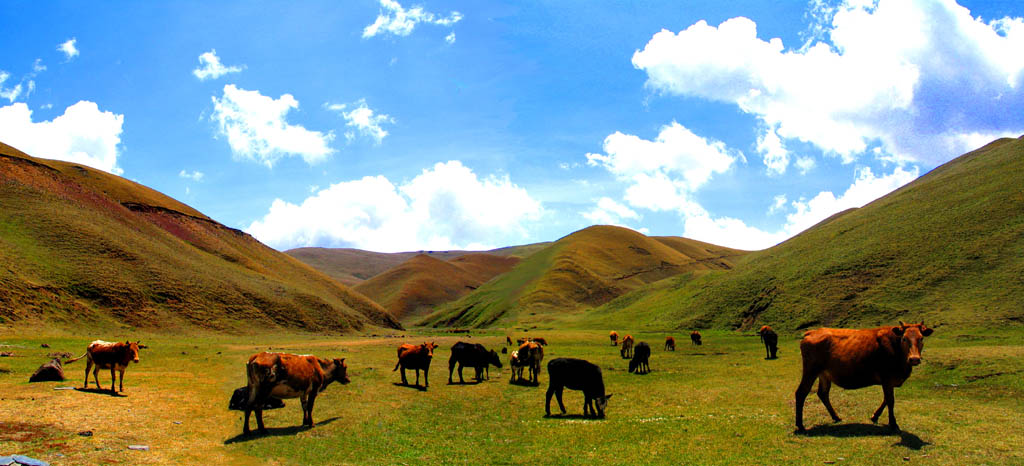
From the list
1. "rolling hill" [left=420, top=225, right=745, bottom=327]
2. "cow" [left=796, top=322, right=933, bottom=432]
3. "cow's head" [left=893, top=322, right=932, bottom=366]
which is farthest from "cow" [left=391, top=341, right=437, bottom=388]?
"rolling hill" [left=420, top=225, right=745, bottom=327]

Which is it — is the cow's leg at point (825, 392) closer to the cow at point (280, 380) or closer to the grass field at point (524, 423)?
the grass field at point (524, 423)

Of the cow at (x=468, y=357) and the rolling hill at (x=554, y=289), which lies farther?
the rolling hill at (x=554, y=289)

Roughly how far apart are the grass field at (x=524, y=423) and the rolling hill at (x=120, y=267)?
46.1 metres

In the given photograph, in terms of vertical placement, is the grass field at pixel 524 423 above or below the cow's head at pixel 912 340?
below

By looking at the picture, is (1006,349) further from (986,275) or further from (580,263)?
(580,263)

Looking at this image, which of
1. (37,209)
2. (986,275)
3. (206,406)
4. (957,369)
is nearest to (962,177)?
(986,275)

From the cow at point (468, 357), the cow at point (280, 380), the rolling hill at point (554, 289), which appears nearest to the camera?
the cow at point (280, 380)

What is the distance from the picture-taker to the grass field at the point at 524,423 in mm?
13414

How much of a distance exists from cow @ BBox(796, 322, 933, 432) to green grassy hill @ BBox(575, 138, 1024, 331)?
42246 millimetres

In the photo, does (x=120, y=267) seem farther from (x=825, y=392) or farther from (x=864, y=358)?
(x=864, y=358)

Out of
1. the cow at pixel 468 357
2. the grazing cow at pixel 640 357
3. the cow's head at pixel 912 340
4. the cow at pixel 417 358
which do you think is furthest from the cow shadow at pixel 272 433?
the grazing cow at pixel 640 357

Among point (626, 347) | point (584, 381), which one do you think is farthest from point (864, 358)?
point (626, 347)

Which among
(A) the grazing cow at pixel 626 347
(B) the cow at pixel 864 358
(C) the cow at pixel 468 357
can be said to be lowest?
(A) the grazing cow at pixel 626 347

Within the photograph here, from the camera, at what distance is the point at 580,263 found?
183750 millimetres
